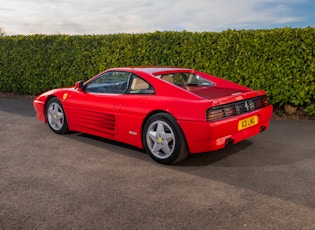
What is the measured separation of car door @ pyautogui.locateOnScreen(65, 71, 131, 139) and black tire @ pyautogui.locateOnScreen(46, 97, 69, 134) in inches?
7.1

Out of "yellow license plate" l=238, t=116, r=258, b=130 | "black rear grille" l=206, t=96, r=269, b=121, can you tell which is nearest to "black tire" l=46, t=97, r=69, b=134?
"black rear grille" l=206, t=96, r=269, b=121

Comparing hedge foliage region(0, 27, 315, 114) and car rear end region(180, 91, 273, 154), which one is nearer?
car rear end region(180, 91, 273, 154)

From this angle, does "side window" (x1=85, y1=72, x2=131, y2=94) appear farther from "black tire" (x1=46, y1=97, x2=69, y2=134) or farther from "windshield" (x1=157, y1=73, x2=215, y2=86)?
"black tire" (x1=46, y1=97, x2=69, y2=134)

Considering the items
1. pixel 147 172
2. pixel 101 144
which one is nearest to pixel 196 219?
pixel 147 172

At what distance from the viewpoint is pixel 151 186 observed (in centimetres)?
396

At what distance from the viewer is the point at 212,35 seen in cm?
866

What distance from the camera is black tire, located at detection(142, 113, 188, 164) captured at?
14.7 ft

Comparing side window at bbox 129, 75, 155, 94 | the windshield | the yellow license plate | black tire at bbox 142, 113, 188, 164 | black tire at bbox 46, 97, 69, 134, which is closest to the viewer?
black tire at bbox 142, 113, 188, 164

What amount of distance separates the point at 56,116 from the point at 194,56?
4152 mm

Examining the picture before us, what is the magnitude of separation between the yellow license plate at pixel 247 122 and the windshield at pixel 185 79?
3.29 ft

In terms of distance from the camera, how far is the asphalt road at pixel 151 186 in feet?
10.3

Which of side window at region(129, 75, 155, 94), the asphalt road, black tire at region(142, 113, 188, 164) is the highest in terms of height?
side window at region(129, 75, 155, 94)

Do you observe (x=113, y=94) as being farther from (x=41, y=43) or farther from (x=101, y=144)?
(x=41, y=43)

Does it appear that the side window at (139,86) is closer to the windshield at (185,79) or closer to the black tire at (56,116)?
the windshield at (185,79)
